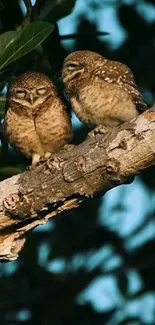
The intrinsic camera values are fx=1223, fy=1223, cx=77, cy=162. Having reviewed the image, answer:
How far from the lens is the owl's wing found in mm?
6578

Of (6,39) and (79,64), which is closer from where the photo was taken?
(6,39)

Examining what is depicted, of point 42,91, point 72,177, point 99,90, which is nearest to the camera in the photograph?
point 72,177

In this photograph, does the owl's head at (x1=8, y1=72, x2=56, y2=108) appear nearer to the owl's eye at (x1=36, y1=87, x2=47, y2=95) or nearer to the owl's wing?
the owl's eye at (x1=36, y1=87, x2=47, y2=95)

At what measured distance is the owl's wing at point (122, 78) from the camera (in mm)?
6578

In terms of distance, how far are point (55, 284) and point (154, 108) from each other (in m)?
2.97

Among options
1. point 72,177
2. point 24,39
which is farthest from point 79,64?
point 72,177

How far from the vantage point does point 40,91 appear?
668 cm

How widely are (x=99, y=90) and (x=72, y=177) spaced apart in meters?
1.04

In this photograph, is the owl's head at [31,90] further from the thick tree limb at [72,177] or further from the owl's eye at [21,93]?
the thick tree limb at [72,177]

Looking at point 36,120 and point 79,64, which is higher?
point 79,64

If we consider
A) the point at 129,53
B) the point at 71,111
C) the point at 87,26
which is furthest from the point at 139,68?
the point at 71,111

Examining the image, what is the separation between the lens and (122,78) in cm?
670

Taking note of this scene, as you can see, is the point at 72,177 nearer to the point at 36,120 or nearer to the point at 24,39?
the point at 24,39

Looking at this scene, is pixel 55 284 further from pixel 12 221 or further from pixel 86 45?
pixel 12 221
